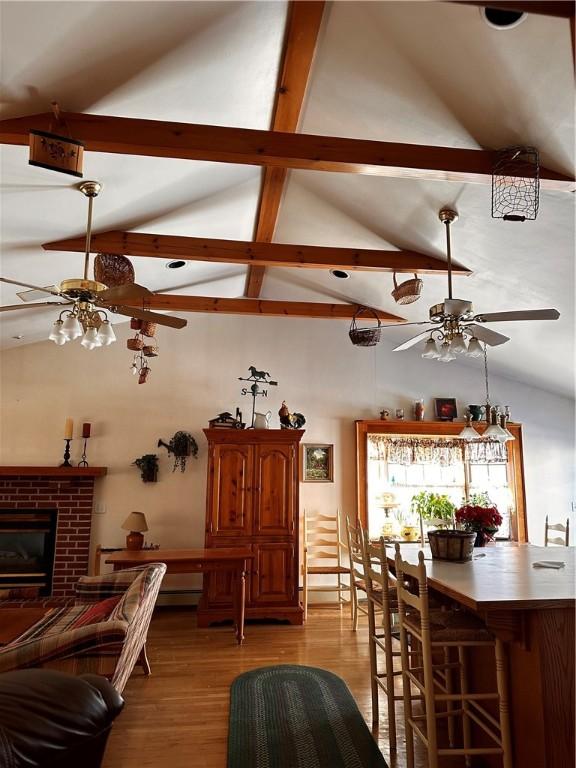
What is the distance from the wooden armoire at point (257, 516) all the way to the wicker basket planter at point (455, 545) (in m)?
2.52

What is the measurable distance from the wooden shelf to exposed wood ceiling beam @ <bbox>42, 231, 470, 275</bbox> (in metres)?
2.65

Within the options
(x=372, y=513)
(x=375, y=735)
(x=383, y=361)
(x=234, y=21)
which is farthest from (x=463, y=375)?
(x=234, y=21)

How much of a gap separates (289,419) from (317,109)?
338 centimetres

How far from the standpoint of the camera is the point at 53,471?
575cm

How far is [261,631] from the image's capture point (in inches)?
198

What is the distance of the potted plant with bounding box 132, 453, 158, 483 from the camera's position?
237 inches

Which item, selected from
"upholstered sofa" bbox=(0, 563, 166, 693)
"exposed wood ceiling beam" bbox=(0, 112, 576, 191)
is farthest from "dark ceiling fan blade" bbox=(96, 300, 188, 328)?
"upholstered sofa" bbox=(0, 563, 166, 693)

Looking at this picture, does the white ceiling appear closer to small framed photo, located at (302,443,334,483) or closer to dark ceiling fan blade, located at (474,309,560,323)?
dark ceiling fan blade, located at (474,309,560,323)

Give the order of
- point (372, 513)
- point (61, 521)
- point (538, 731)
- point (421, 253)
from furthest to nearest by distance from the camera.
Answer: point (372, 513)
point (61, 521)
point (421, 253)
point (538, 731)

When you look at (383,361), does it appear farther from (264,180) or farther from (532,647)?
(532,647)

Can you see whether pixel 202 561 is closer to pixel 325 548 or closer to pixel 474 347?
pixel 325 548

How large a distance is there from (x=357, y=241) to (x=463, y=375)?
2.86 m

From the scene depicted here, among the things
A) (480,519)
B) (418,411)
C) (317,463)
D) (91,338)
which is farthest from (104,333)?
(418,411)

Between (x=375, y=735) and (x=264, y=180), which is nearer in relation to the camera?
(x=375, y=735)
